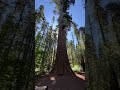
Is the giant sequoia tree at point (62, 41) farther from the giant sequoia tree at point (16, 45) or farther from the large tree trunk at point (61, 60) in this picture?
the giant sequoia tree at point (16, 45)

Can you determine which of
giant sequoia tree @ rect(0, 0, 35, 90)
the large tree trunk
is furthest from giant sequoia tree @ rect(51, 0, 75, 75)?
giant sequoia tree @ rect(0, 0, 35, 90)

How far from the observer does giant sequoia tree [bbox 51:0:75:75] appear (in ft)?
45.3

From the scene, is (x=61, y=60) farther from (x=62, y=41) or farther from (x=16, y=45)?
(x=16, y=45)

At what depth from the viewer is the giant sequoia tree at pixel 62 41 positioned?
13.8m

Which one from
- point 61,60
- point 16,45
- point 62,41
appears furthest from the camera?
point 62,41

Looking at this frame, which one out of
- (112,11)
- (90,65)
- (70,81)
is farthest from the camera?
(70,81)

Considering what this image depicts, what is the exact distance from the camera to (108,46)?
5.73 ft

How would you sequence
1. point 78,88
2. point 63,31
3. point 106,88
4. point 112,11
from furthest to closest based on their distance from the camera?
point 63,31
point 78,88
point 112,11
point 106,88

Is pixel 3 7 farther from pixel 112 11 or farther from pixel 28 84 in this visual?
pixel 112 11

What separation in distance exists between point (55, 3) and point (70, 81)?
856 cm

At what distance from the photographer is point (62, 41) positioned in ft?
51.4

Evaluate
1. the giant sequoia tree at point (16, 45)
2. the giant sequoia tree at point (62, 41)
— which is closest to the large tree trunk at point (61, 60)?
the giant sequoia tree at point (62, 41)

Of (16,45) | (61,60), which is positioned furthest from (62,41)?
(16,45)

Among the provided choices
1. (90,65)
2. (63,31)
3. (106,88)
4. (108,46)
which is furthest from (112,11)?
(63,31)
